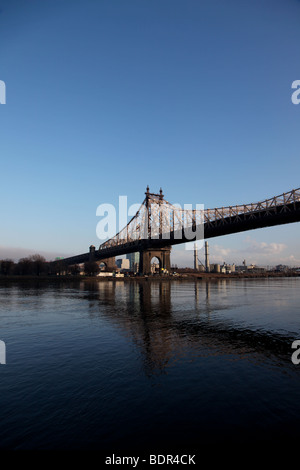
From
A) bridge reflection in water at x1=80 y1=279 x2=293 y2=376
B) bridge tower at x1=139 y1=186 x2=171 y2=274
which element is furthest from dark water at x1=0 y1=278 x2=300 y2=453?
bridge tower at x1=139 y1=186 x2=171 y2=274

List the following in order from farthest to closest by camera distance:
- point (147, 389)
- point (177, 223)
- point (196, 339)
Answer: point (177, 223), point (196, 339), point (147, 389)

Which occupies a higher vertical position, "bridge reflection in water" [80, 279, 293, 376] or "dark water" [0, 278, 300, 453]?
"dark water" [0, 278, 300, 453]

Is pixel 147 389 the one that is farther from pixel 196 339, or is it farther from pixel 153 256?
pixel 153 256

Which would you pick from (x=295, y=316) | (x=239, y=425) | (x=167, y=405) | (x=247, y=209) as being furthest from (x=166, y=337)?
(x=247, y=209)

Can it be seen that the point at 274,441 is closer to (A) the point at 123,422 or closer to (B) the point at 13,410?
(A) the point at 123,422

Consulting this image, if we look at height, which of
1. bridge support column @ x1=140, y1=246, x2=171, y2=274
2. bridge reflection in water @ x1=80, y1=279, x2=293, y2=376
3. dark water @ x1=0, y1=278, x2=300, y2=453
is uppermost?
bridge support column @ x1=140, y1=246, x2=171, y2=274

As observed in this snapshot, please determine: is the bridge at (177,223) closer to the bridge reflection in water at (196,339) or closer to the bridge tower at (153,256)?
the bridge tower at (153,256)

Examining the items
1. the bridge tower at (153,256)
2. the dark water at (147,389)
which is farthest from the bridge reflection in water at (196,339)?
the bridge tower at (153,256)

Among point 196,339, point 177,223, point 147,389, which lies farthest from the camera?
point 177,223

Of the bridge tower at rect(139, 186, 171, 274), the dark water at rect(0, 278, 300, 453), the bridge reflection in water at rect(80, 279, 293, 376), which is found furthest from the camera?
the bridge tower at rect(139, 186, 171, 274)

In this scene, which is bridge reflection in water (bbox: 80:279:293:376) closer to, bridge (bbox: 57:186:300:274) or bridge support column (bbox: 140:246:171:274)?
bridge (bbox: 57:186:300:274)

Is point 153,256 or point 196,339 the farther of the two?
point 153,256

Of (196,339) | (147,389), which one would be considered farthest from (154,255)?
(147,389)

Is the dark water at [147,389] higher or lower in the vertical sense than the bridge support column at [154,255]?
lower
